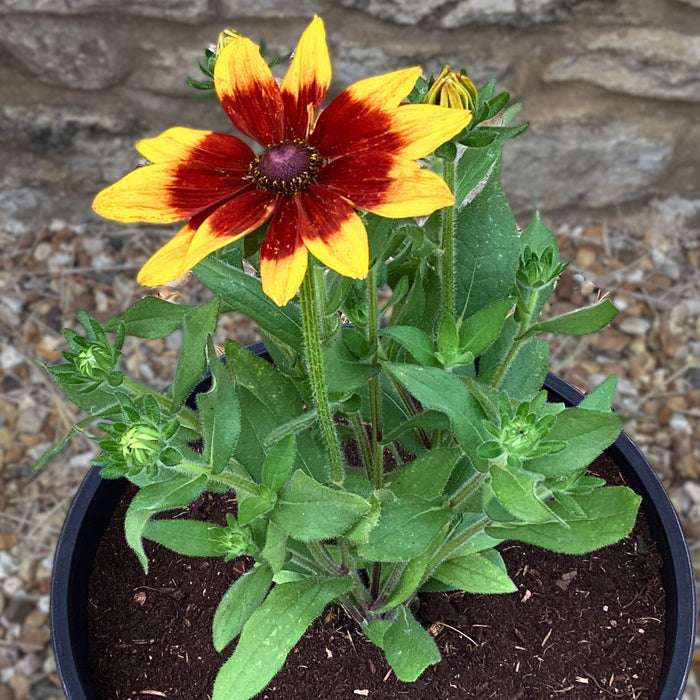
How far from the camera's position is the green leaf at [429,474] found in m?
0.85

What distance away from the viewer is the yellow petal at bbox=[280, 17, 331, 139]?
2.17 ft

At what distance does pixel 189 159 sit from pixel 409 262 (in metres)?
0.31

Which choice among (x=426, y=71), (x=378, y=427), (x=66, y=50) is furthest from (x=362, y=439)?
(x=66, y=50)

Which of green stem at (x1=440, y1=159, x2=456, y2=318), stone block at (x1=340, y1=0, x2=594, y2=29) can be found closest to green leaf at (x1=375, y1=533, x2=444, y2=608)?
green stem at (x1=440, y1=159, x2=456, y2=318)

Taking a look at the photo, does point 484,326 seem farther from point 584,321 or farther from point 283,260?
point 283,260

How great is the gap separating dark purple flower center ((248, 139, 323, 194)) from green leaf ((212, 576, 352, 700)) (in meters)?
0.46

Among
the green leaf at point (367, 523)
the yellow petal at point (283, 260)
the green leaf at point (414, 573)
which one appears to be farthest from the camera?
the green leaf at point (414, 573)

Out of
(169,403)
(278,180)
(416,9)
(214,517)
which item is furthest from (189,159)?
(416,9)

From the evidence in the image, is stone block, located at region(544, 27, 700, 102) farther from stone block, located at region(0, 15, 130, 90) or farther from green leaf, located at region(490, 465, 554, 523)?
green leaf, located at region(490, 465, 554, 523)

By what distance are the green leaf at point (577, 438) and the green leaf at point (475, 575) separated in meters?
0.24

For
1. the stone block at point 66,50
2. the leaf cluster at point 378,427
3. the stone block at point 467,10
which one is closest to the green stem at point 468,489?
the leaf cluster at point 378,427

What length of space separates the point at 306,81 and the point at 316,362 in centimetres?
22

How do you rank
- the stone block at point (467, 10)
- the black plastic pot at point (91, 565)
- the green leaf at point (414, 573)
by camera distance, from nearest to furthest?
1. the green leaf at point (414, 573)
2. the black plastic pot at point (91, 565)
3. the stone block at point (467, 10)

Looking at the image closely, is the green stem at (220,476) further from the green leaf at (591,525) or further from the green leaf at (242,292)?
the green leaf at (591,525)
